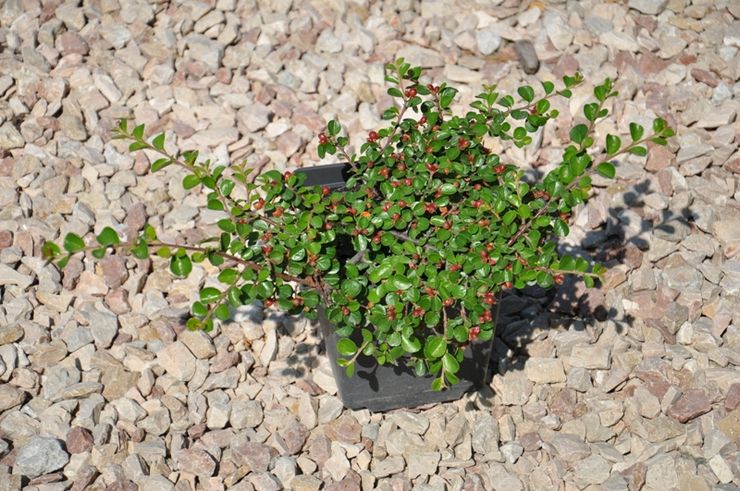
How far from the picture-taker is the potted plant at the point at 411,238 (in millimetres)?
2303

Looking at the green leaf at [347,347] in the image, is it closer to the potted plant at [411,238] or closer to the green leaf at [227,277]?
the potted plant at [411,238]

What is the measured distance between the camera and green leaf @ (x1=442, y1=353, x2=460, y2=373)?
7.43 feet

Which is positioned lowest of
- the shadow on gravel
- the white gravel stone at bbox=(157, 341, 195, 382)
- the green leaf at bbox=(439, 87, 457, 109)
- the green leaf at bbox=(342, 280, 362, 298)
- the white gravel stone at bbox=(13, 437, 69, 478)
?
the shadow on gravel

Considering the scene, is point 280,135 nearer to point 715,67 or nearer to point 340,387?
point 340,387

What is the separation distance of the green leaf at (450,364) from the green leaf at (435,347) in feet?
0.05

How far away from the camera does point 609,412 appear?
2.83m

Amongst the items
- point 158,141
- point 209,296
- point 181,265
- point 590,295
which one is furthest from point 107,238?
point 590,295

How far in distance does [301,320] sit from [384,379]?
47 centimetres

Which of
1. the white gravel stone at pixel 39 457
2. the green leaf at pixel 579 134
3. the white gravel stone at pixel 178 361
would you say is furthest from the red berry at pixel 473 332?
the white gravel stone at pixel 39 457

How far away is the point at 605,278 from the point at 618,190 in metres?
0.44

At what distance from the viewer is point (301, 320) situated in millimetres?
3107

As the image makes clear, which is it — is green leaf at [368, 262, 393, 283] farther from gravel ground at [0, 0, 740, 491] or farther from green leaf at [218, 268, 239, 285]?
gravel ground at [0, 0, 740, 491]

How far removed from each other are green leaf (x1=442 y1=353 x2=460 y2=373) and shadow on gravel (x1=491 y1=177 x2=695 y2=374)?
76 cm

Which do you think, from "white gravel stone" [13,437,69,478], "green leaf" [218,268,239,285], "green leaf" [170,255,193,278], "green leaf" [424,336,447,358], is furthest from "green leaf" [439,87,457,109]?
"white gravel stone" [13,437,69,478]
